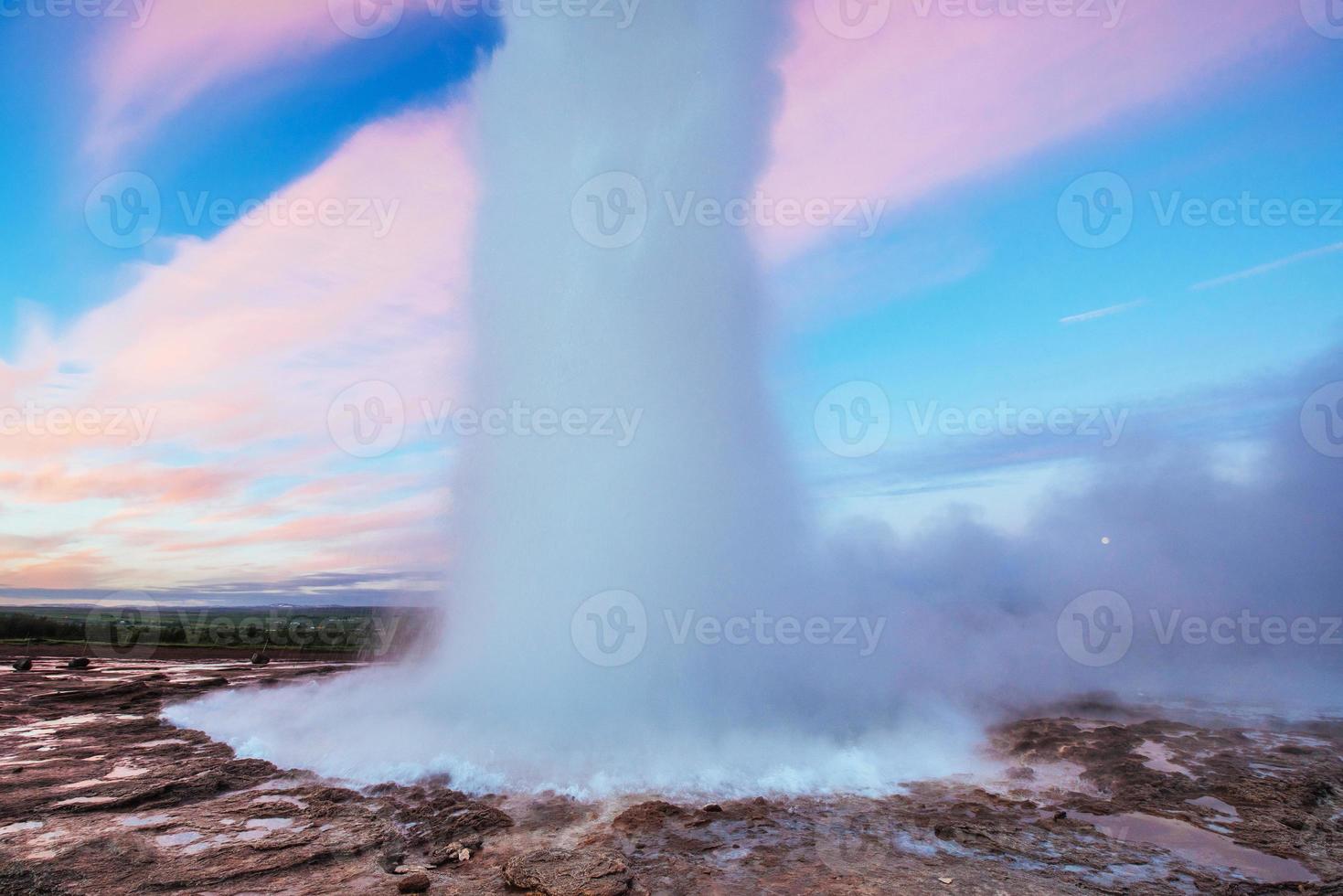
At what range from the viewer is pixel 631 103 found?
15898 millimetres

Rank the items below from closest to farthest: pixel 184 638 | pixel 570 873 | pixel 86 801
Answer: pixel 570 873 < pixel 86 801 < pixel 184 638

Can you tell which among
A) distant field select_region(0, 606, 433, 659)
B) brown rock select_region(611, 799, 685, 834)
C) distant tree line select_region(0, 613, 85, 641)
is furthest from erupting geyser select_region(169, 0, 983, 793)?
distant tree line select_region(0, 613, 85, 641)

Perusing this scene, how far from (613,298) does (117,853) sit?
12.3 metres

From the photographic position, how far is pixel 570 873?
255 inches

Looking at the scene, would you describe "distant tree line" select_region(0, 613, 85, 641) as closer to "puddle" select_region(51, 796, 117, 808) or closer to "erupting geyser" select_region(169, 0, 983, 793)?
"erupting geyser" select_region(169, 0, 983, 793)

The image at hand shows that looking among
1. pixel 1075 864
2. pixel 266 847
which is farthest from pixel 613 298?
pixel 1075 864

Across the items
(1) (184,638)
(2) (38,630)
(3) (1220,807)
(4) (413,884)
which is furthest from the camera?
(1) (184,638)

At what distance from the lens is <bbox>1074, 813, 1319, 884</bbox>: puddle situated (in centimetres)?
687

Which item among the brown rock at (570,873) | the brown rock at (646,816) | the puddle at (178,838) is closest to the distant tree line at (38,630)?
the puddle at (178,838)

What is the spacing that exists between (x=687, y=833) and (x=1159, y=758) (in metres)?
9.45

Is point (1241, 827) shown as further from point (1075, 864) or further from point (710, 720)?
point (710, 720)

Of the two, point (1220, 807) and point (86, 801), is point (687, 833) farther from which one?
point (86, 801)

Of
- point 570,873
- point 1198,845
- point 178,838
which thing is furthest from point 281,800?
point 1198,845

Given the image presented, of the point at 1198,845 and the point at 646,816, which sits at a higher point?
the point at 646,816
